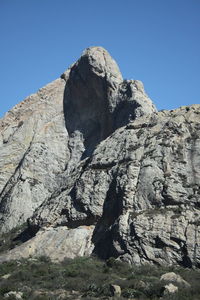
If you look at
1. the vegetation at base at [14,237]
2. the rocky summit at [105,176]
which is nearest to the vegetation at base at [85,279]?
the rocky summit at [105,176]

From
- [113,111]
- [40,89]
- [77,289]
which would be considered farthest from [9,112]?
[77,289]

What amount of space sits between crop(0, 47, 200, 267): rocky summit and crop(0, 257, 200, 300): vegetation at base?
2.20 metres

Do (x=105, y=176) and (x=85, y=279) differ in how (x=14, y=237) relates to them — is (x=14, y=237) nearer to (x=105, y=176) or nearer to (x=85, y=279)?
(x=105, y=176)

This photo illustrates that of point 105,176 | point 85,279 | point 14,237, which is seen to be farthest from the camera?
point 14,237

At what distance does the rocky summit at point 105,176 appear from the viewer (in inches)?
1703

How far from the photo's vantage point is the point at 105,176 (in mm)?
51656

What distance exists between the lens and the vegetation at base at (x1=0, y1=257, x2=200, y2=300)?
31.7 meters

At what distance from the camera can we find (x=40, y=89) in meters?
86.6

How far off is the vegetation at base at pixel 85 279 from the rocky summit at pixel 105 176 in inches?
86.8

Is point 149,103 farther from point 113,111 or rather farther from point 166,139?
point 166,139

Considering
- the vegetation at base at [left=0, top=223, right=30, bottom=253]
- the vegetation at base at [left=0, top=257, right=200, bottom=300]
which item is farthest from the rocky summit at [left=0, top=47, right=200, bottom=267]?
the vegetation at base at [left=0, top=257, right=200, bottom=300]

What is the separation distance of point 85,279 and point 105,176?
16011 mm

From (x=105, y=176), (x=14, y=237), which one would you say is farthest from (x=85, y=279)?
(x=14, y=237)

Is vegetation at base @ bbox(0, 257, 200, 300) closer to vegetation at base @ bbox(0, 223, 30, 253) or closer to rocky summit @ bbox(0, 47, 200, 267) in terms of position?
rocky summit @ bbox(0, 47, 200, 267)
